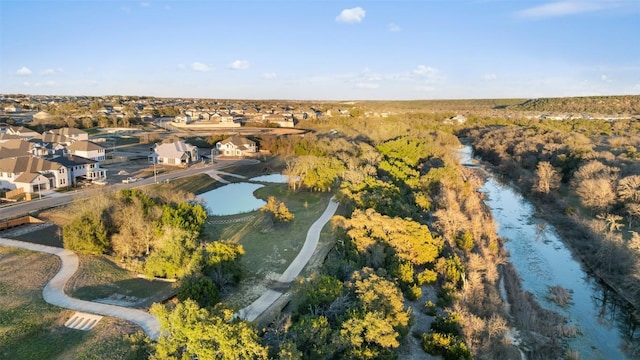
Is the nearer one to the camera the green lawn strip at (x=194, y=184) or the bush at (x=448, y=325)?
the bush at (x=448, y=325)

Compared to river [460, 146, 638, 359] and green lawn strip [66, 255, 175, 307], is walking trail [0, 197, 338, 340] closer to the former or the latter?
green lawn strip [66, 255, 175, 307]

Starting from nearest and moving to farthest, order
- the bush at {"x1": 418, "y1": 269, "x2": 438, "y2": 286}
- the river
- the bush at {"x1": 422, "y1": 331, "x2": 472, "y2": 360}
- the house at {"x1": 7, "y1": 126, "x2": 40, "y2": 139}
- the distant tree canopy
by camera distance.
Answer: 1. the bush at {"x1": 422, "y1": 331, "x2": 472, "y2": 360}
2. the river
3. the distant tree canopy
4. the bush at {"x1": 418, "y1": 269, "x2": 438, "y2": 286}
5. the house at {"x1": 7, "y1": 126, "x2": 40, "y2": 139}

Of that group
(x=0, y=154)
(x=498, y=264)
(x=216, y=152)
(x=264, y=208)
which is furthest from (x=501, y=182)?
(x=0, y=154)

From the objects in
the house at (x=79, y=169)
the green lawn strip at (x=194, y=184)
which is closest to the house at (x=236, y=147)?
the green lawn strip at (x=194, y=184)

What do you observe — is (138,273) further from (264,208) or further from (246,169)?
(246,169)

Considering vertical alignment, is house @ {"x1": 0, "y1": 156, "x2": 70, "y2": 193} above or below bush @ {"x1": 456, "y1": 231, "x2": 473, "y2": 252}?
above

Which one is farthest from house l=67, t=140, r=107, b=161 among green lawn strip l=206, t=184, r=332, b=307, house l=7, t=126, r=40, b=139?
green lawn strip l=206, t=184, r=332, b=307

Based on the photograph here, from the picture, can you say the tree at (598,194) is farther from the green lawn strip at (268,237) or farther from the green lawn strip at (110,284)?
the green lawn strip at (110,284)
